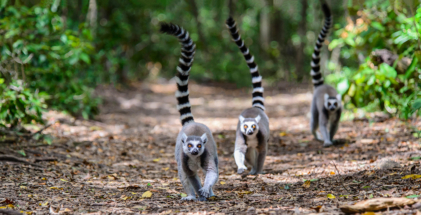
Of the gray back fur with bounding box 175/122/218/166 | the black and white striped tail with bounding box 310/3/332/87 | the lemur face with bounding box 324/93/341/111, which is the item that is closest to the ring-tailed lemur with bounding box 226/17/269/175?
A: the gray back fur with bounding box 175/122/218/166

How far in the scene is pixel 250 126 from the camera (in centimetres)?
518

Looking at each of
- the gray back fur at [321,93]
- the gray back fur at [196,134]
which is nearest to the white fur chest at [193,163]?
the gray back fur at [196,134]

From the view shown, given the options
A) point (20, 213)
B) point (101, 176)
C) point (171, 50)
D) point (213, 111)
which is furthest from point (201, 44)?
point (20, 213)

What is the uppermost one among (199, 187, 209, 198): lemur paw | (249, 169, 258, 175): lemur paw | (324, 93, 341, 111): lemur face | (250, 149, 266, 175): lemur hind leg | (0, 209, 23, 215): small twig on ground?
(324, 93, 341, 111): lemur face

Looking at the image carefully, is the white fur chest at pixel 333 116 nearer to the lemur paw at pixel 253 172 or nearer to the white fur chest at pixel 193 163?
the lemur paw at pixel 253 172

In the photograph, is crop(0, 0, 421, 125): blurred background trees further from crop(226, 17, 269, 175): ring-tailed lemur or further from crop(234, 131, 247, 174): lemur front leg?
crop(234, 131, 247, 174): lemur front leg

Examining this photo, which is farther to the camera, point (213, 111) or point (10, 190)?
point (213, 111)

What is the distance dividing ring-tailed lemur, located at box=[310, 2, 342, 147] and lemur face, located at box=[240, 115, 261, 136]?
7.03 ft

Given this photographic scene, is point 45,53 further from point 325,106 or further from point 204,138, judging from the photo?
point 325,106

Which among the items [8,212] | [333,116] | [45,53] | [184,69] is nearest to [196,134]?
[184,69]

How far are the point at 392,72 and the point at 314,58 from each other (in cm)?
153

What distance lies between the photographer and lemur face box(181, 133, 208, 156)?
4.05 metres

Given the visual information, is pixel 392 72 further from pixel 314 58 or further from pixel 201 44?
pixel 201 44

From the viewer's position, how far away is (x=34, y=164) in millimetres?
5246
